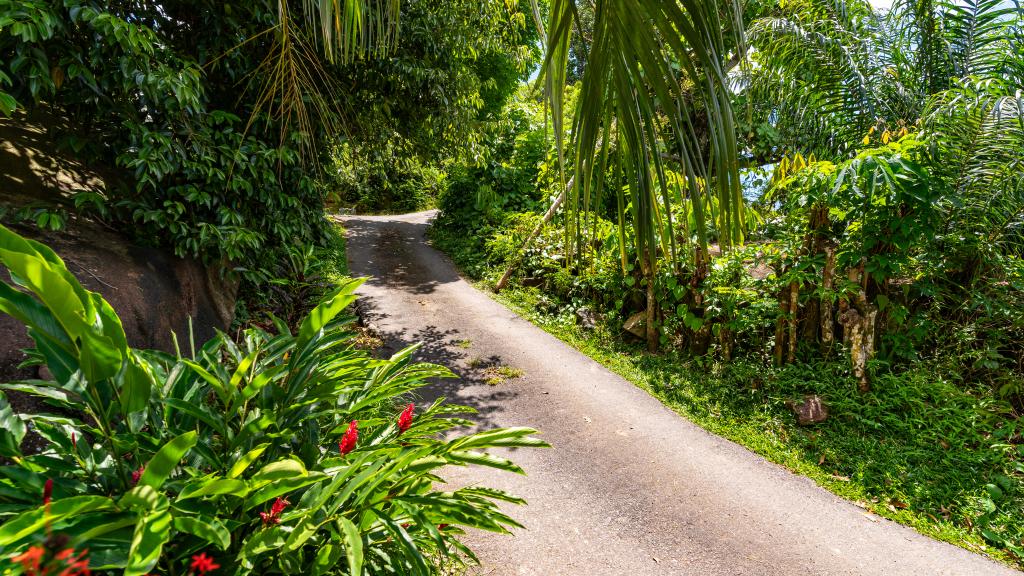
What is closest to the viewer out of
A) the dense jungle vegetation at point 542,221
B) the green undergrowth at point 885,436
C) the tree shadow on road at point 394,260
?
the dense jungle vegetation at point 542,221

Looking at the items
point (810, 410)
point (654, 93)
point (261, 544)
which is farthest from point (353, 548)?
point (810, 410)

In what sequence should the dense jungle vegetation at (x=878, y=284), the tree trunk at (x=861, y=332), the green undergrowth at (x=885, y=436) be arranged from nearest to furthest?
the green undergrowth at (x=885, y=436)
the dense jungle vegetation at (x=878, y=284)
the tree trunk at (x=861, y=332)

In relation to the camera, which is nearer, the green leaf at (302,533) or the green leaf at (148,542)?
the green leaf at (148,542)

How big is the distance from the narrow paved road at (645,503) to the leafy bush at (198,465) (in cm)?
113

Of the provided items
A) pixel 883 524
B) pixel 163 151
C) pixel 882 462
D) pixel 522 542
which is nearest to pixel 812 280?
pixel 882 462

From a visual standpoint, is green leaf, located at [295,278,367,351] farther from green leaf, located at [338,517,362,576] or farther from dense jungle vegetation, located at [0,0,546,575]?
green leaf, located at [338,517,362,576]

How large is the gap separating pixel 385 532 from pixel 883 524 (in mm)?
2887

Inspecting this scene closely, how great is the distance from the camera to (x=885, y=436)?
331cm

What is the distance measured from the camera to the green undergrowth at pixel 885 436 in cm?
270

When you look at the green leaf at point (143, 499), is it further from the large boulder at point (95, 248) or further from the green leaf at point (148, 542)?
the large boulder at point (95, 248)

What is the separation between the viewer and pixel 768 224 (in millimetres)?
4316

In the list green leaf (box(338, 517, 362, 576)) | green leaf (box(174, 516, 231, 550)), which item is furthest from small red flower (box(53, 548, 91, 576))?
green leaf (box(338, 517, 362, 576))

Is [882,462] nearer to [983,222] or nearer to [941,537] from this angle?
[941,537]

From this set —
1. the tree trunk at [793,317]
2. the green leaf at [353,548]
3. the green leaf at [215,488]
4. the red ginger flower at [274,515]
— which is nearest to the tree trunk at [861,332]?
the tree trunk at [793,317]
